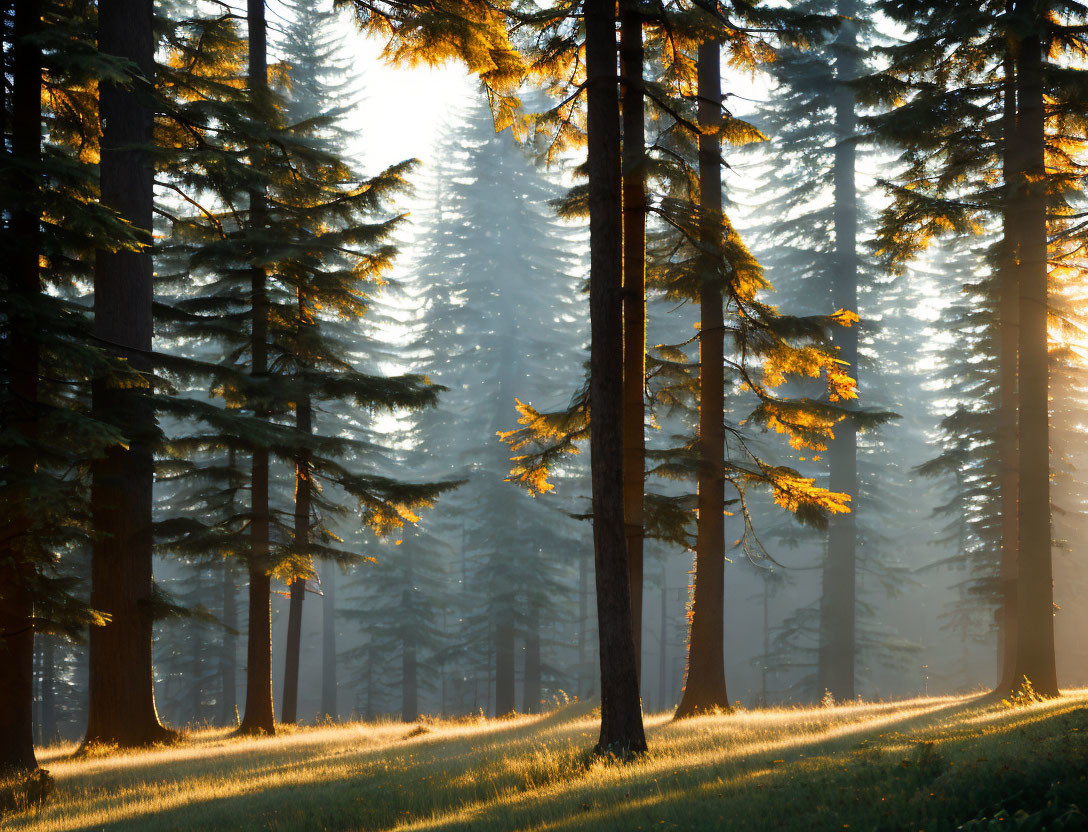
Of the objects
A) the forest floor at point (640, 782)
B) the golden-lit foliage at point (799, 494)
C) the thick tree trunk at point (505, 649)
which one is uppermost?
the golden-lit foliage at point (799, 494)

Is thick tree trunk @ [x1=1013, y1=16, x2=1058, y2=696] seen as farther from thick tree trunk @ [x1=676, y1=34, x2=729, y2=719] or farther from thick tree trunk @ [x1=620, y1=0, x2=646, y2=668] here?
thick tree trunk @ [x1=620, y1=0, x2=646, y2=668]

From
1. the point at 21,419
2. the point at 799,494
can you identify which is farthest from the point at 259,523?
the point at 799,494

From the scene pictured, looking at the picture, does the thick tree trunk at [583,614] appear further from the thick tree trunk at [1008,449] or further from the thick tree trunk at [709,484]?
the thick tree trunk at [709,484]

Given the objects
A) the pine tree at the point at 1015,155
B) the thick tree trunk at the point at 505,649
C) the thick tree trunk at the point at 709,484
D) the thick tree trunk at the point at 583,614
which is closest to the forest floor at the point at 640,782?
the thick tree trunk at the point at 709,484

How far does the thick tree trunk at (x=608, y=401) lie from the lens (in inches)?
366

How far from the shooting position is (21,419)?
980 cm

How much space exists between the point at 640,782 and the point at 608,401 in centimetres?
400

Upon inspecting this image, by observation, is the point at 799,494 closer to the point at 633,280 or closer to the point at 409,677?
the point at 633,280

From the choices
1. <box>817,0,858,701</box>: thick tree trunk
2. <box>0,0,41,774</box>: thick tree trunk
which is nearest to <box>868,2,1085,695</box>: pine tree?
<box>817,0,858,701</box>: thick tree trunk

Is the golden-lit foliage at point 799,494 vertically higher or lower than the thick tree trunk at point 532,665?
higher

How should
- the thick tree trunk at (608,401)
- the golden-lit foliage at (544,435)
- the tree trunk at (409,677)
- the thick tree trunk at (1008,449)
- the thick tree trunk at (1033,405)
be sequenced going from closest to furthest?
the thick tree trunk at (608,401), the golden-lit foliage at (544,435), the thick tree trunk at (1033,405), the thick tree trunk at (1008,449), the tree trunk at (409,677)

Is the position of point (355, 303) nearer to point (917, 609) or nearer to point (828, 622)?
point (828, 622)

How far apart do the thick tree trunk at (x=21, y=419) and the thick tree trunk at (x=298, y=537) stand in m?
4.74

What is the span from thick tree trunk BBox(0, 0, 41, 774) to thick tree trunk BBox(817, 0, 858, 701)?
20.2m
